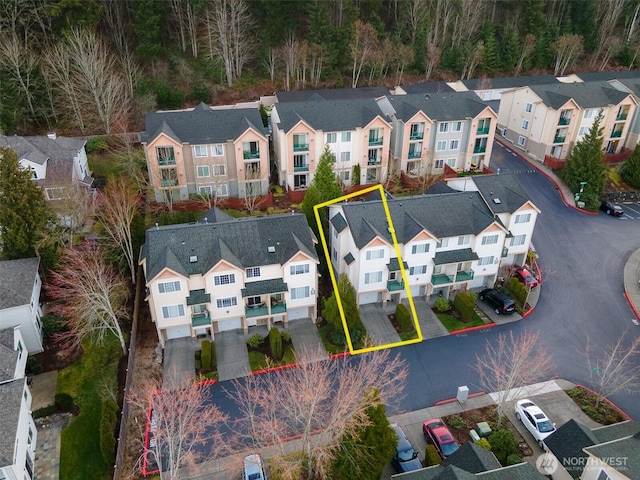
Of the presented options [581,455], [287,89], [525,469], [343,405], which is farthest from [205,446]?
[287,89]

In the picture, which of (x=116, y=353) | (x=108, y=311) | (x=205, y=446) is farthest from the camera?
(x=116, y=353)

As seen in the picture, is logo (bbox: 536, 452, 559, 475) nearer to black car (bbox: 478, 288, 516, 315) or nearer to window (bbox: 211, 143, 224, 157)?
black car (bbox: 478, 288, 516, 315)

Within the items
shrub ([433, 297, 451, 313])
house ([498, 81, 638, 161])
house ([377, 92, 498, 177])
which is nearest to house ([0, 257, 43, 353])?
shrub ([433, 297, 451, 313])

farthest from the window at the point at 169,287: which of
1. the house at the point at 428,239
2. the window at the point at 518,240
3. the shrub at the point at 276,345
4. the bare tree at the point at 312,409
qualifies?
the window at the point at 518,240

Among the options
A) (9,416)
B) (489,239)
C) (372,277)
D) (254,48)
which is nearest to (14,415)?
(9,416)

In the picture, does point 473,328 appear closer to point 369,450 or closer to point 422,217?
point 422,217

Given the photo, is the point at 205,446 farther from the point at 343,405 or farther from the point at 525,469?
the point at 525,469

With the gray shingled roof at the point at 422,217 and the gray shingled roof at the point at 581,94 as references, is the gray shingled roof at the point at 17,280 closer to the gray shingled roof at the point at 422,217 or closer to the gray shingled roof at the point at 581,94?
A: the gray shingled roof at the point at 422,217
